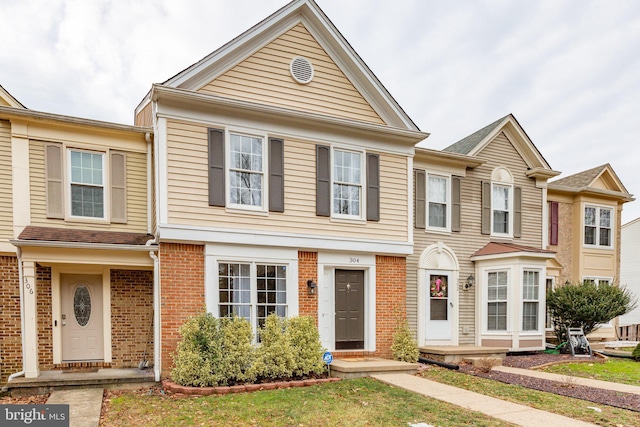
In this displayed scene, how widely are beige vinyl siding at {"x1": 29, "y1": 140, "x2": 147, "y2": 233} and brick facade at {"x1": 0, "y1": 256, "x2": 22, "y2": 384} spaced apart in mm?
1060

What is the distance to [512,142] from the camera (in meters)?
13.5

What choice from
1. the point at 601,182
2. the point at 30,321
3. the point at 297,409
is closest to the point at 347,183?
the point at 297,409

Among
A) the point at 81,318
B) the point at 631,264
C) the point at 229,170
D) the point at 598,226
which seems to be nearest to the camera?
the point at 229,170

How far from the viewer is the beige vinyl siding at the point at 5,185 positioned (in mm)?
8461

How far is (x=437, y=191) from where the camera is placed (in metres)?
12.3

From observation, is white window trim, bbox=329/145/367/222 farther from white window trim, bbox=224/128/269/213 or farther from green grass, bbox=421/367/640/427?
green grass, bbox=421/367/640/427

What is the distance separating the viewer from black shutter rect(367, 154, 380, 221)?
1019 centimetres

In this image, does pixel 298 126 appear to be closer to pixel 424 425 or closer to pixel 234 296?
pixel 234 296

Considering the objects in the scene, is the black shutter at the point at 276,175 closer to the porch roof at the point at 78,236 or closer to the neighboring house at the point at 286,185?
the neighboring house at the point at 286,185

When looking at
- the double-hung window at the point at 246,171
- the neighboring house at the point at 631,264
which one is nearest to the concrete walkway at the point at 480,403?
the double-hung window at the point at 246,171

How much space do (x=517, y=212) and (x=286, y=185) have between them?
843 cm

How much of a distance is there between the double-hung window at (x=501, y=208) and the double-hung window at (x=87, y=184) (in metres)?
11.3

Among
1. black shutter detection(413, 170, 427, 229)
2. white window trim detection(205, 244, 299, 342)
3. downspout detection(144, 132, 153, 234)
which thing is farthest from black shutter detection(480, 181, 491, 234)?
downspout detection(144, 132, 153, 234)

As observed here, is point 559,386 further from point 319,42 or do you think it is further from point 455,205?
point 319,42
